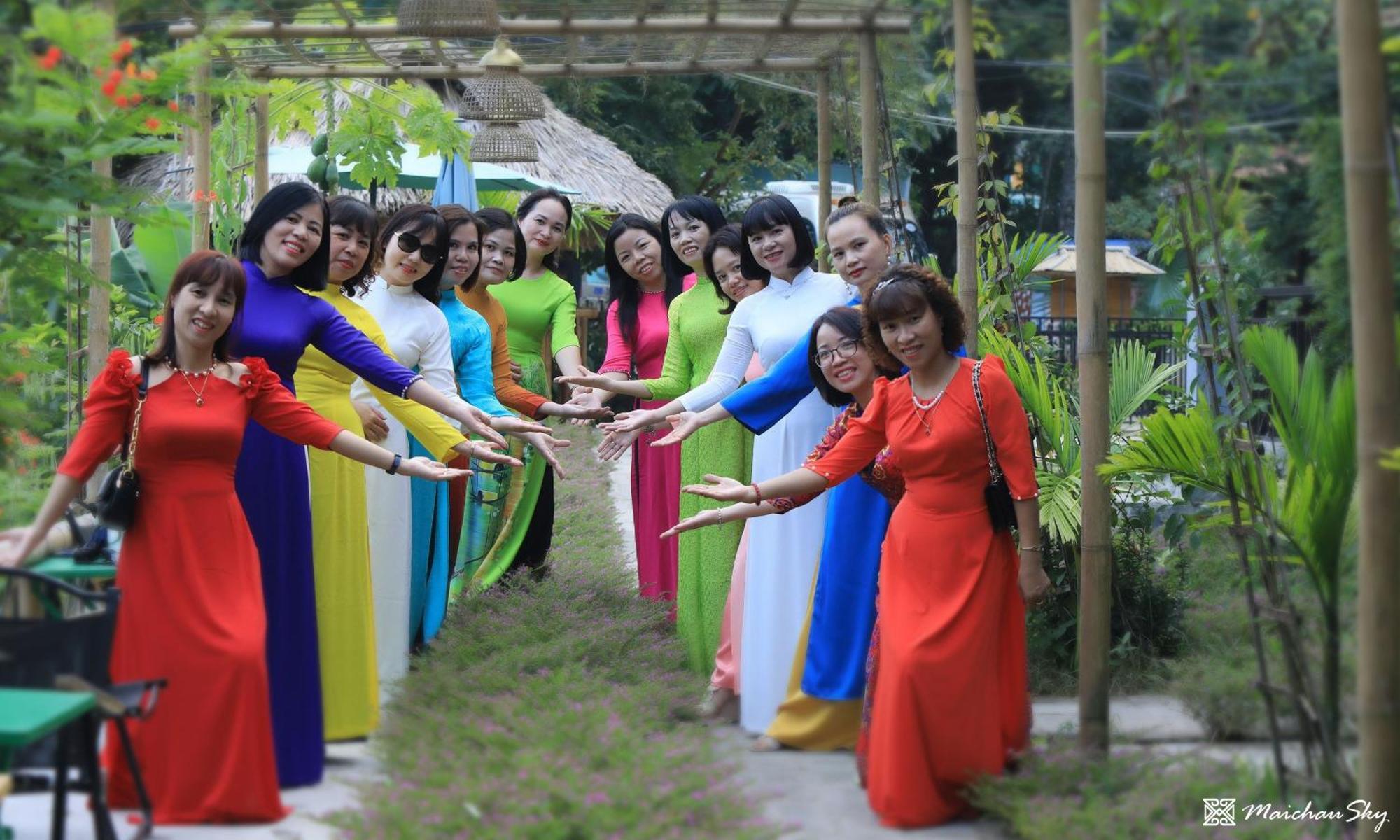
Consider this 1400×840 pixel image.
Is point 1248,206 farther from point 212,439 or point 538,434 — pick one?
point 212,439

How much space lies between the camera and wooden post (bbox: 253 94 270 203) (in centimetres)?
903

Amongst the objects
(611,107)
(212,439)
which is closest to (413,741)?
(212,439)

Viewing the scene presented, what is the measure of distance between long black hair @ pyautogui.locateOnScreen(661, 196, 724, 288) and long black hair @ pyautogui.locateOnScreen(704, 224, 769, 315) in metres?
0.19

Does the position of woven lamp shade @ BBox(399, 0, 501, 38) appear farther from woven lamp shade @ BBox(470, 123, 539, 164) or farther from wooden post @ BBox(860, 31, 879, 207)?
woven lamp shade @ BBox(470, 123, 539, 164)

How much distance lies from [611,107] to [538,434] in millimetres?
19581

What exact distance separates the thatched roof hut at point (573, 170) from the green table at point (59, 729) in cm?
1413

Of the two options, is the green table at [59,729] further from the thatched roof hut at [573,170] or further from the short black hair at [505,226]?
the thatched roof hut at [573,170]

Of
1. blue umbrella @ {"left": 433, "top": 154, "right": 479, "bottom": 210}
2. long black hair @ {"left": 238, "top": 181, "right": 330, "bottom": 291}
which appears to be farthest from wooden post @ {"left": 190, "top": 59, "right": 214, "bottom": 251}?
blue umbrella @ {"left": 433, "top": 154, "right": 479, "bottom": 210}

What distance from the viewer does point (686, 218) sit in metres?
7.59

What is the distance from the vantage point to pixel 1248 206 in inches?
174

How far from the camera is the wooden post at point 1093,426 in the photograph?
491 cm

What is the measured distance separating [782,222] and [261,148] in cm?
388

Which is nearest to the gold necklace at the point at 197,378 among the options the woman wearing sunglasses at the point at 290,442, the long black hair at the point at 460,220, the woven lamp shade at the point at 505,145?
the woman wearing sunglasses at the point at 290,442

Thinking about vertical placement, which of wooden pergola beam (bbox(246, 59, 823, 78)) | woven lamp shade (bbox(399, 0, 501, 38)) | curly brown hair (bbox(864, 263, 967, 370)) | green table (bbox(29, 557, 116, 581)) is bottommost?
green table (bbox(29, 557, 116, 581))
